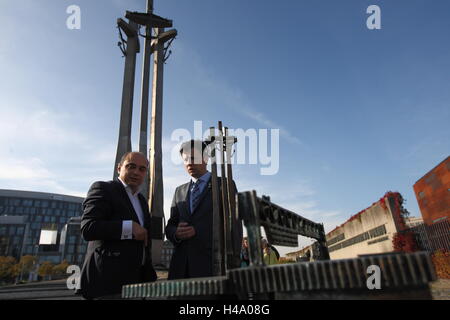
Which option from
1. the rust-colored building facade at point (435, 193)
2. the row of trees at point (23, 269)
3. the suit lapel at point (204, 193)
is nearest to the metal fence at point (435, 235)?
the rust-colored building facade at point (435, 193)

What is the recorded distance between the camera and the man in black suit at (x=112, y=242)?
185 centimetres

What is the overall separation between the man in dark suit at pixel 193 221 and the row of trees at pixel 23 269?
226 ft

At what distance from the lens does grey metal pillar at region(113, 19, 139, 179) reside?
7.77 metres

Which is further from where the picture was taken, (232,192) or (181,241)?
(232,192)

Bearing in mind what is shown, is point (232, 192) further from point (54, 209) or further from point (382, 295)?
point (54, 209)

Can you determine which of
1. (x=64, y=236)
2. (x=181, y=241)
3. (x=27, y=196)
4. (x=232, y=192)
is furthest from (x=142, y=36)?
(x=27, y=196)

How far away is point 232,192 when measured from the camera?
131 inches

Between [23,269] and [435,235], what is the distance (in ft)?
250

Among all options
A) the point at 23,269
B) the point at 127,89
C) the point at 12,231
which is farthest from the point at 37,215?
the point at 127,89

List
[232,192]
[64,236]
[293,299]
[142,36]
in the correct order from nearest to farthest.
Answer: [293,299] < [232,192] < [142,36] < [64,236]

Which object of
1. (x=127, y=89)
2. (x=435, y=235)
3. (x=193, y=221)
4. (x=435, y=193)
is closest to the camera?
(x=193, y=221)

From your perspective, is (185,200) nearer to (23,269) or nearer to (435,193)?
(435,193)

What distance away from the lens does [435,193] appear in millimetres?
22688
